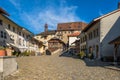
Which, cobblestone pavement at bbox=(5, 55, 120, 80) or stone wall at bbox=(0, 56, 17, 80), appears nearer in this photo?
stone wall at bbox=(0, 56, 17, 80)

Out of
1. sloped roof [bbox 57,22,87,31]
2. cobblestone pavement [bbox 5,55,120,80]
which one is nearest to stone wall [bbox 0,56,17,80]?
cobblestone pavement [bbox 5,55,120,80]

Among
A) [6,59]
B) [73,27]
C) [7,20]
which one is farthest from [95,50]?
[73,27]

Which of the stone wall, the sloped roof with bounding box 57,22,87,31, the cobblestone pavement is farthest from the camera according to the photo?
the sloped roof with bounding box 57,22,87,31

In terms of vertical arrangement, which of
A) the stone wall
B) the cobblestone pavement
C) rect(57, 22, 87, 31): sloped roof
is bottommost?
the cobblestone pavement

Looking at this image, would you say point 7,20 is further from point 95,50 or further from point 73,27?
point 73,27

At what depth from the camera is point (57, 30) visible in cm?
9931

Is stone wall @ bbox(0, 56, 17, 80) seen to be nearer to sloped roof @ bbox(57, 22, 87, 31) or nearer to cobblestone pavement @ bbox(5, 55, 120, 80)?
cobblestone pavement @ bbox(5, 55, 120, 80)

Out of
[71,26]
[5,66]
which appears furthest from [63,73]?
[71,26]

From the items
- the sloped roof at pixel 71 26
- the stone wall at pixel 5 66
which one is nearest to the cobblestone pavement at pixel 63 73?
the stone wall at pixel 5 66

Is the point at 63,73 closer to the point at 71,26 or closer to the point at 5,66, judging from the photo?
the point at 5,66

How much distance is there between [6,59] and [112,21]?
18257 millimetres

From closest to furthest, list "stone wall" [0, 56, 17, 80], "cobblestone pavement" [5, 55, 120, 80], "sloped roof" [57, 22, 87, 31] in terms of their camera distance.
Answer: "stone wall" [0, 56, 17, 80], "cobblestone pavement" [5, 55, 120, 80], "sloped roof" [57, 22, 87, 31]

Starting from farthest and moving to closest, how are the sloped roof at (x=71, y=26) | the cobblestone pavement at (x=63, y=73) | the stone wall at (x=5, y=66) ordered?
the sloped roof at (x=71, y=26)
the cobblestone pavement at (x=63, y=73)
the stone wall at (x=5, y=66)

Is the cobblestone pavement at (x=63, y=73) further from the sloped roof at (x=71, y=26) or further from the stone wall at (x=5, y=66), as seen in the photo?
the sloped roof at (x=71, y=26)
